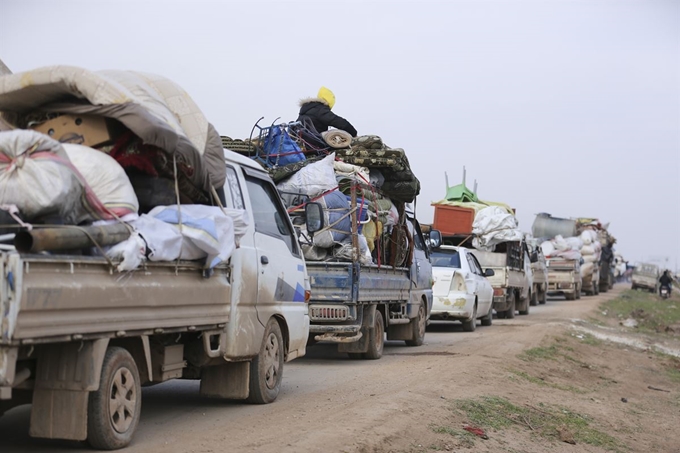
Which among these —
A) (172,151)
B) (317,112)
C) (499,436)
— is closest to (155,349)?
(172,151)

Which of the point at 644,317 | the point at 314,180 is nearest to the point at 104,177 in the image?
the point at 314,180

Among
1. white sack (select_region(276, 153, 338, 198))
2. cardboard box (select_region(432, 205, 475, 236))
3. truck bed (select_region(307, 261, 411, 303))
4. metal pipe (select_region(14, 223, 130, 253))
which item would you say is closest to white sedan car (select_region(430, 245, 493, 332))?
cardboard box (select_region(432, 205, 475, 236))

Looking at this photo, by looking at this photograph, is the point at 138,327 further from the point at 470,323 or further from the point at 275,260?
the point at 470,323

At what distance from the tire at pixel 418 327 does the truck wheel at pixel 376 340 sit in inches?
86.9

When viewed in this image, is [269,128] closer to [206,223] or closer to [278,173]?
[278,173]

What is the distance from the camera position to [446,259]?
2009 cm

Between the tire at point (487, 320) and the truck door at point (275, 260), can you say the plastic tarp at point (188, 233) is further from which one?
the tire at point (487, 320)

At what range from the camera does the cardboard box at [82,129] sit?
20.6ft

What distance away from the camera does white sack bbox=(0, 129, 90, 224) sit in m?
5.37

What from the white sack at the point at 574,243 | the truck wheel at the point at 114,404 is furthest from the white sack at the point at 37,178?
the white sack at the point at 574,243

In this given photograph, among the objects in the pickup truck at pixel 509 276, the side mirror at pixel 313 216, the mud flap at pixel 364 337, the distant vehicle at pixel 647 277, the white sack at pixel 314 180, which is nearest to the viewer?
the side mirror at pixel 313 216

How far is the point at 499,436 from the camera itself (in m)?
8.22

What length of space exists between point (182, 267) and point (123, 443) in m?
1.26

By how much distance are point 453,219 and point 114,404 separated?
20.0m
